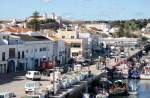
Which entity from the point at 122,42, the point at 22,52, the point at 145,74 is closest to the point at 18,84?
the point at 22,52

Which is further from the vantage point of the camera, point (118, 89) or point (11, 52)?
point (11, 52)

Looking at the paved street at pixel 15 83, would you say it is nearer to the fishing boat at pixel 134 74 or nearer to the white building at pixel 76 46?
the fishing boat at pixel 134 74

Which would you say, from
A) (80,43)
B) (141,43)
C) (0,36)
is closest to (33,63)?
(0,36)

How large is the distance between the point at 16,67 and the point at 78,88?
1580 centimetres

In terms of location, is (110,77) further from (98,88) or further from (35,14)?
(35,14)

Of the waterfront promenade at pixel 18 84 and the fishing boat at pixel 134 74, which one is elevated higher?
the waterfront promenade at pixel 18 84

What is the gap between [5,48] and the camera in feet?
212

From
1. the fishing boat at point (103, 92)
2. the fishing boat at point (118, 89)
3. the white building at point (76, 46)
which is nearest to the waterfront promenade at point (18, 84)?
the fishing boat at point (103, 92)

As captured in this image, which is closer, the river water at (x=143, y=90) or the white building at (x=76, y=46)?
the river water at (x=143, y=90)

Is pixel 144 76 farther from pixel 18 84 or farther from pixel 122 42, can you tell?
pixel 122 42

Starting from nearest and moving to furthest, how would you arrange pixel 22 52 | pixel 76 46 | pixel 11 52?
pixel 11 52
pixel 22 52
pixel 76 46

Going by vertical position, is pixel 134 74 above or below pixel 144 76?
above

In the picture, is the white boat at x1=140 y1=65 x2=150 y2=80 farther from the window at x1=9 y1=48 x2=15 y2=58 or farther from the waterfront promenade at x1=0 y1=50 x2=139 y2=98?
the window at x1=9 y1=48 x2=15 y2=58

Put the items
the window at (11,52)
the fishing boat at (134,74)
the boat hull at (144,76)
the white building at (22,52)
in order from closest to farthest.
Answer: the white building at (22,52)
the window at (11,52)
the boat hull at (144,76)
the fishing boat at (134,74)
